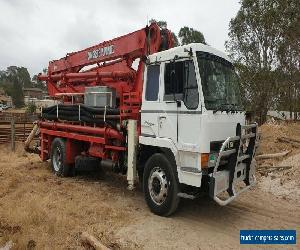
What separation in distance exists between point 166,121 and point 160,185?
4.01ft

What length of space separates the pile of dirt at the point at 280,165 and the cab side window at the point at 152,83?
4021 mm

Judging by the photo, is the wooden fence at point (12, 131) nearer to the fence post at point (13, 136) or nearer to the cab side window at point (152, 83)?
the fence post at point (13, 136)

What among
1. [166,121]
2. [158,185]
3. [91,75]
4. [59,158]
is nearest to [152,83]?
[166,121]

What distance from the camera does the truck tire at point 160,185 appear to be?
686 centimetres

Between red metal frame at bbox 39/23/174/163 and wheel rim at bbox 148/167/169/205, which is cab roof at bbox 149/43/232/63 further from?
wheel rim at bbox 148/167/169/205

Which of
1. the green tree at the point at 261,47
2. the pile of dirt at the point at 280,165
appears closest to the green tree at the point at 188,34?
the green tree at the point at 261,47

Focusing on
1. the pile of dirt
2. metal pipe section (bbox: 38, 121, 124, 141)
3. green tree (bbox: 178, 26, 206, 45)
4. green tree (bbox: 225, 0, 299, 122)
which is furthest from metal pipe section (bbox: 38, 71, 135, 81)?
green tree (bbox: 178, 26, 206, 45)

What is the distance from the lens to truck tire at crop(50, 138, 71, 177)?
10453 mm

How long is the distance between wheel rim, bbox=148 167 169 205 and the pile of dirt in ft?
10.9

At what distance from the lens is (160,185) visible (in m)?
7.09

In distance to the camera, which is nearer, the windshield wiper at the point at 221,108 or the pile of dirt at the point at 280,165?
the windshield wiper at the point at 221,108

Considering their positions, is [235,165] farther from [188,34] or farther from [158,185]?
[188,34]

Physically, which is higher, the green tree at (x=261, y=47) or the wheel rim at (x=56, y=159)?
the green tree at (x=261, y=47)

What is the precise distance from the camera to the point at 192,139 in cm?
652
